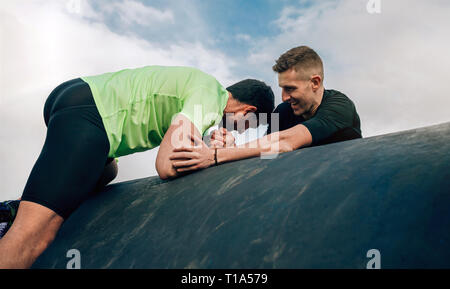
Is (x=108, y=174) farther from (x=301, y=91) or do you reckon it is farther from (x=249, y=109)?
(x=301, y=91)

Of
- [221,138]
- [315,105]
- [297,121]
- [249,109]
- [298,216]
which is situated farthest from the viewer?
[297,121]

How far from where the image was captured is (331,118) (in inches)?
103

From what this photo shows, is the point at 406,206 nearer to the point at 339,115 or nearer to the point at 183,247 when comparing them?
the point at 183,247

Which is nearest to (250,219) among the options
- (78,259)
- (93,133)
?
(78,259)

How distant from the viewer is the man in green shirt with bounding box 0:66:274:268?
171cm

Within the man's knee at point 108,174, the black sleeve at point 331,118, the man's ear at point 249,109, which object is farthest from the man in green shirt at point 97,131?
the black sleeve at point 331,118

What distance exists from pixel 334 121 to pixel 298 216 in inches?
68.0

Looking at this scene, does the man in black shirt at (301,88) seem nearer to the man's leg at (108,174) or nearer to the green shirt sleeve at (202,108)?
the green shirt sleeve at (202,108)

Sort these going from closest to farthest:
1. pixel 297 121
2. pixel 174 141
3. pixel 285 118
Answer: pixel 174 141 → pixel 297 121 → pixel 285 118

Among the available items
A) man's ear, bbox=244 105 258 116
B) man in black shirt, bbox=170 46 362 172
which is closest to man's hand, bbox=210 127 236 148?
man in black shirt, bbox=170 46 362 172

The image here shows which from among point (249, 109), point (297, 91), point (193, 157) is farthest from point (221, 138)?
point (297, 91)

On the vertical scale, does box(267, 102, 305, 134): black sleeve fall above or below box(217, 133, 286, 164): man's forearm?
above

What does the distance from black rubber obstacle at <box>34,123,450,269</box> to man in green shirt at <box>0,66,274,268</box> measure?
0.14 metres

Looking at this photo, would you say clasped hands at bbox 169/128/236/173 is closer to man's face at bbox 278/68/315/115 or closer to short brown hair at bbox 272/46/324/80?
man's face at bbox 278/68/315/115
